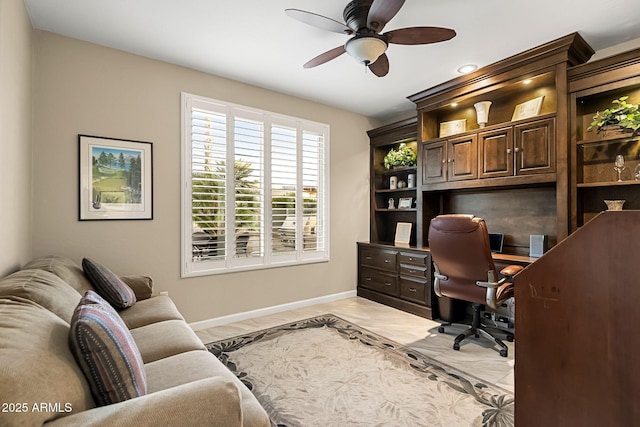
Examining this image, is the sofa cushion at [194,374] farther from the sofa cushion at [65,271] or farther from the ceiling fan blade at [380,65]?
the ceiling fan blade at [380,65]

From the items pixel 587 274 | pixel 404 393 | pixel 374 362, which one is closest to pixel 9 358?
pixel 587 274

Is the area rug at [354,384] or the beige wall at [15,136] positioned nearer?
the beige wall at [15,136]

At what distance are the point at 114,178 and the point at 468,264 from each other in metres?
3.27

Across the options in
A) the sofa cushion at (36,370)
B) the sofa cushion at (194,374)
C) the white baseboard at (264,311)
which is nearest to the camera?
the sofa cushion at (36,370)

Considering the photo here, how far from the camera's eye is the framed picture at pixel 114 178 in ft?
8.87

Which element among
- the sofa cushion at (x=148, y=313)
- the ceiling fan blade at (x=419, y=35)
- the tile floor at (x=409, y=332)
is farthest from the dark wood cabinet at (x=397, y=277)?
the sofa cushion at (x=148, y=313)

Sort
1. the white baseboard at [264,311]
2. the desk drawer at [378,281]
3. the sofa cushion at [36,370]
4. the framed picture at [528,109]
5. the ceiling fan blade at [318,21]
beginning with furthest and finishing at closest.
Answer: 1. the desk drawer at [378,281]
2. the white baseboard at [264,311]
3. the framed picture at [528,109]
4. the ceiling fan blade at [318,21]
5. the sofa cushion at [36,370]

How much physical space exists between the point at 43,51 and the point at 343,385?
11.8 ft

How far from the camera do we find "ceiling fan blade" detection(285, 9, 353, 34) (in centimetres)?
194

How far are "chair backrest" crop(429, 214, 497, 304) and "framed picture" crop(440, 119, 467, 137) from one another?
1.52 meters

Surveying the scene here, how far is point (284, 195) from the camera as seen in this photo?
12.8 ft

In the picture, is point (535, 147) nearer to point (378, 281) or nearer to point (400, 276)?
point (400, 276)

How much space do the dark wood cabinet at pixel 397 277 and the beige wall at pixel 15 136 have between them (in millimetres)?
3594

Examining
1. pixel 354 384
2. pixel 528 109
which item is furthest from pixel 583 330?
pixel 528 109
